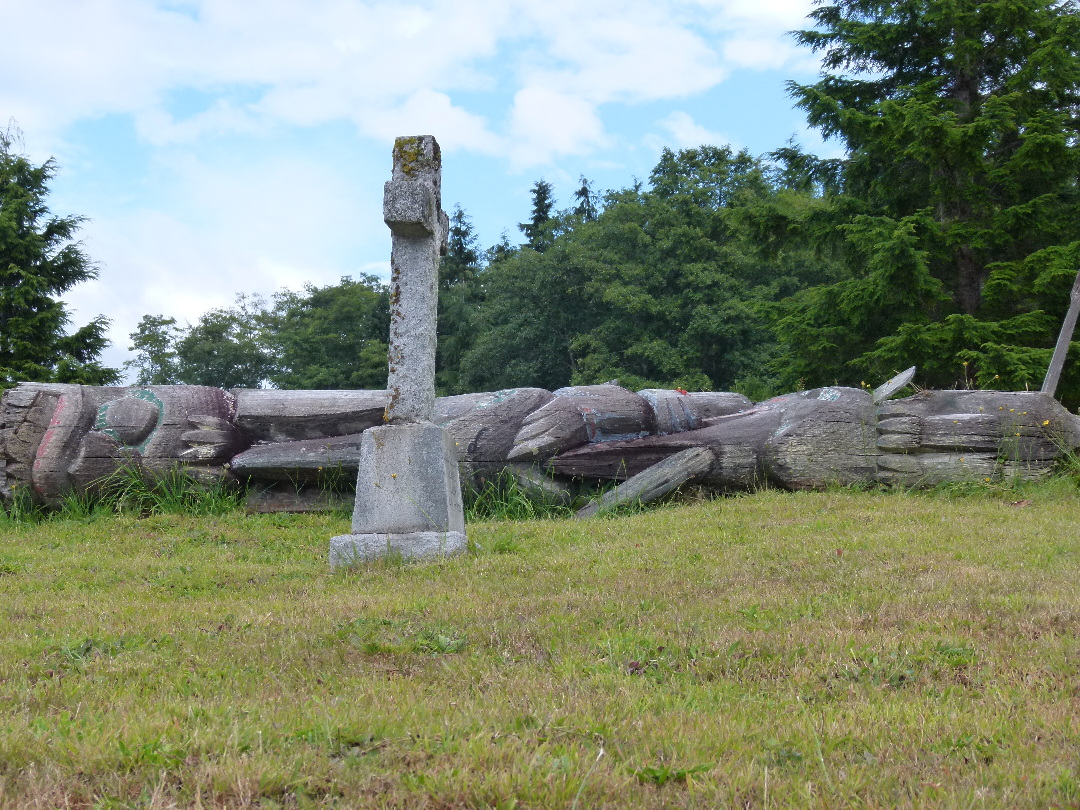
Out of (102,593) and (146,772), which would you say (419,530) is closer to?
(102,593)

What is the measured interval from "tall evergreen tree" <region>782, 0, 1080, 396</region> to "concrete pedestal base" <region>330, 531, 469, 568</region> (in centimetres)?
924

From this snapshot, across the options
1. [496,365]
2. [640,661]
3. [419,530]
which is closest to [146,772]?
[640,661]

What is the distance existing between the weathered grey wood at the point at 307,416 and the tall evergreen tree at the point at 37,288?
12.9 m

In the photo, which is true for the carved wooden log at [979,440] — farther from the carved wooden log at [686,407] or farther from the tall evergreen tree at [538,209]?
the tall evergreen tree at [538,209]

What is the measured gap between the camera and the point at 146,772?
8.11ft

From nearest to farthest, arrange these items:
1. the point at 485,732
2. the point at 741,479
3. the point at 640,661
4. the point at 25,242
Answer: the point at 485,732 < the point at 640,661 < the point at 741,479 < the point at 25,242

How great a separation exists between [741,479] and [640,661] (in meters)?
6.30

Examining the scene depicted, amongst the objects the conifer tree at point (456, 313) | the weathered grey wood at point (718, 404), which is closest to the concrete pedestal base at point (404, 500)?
the weathered grey wood at point (718, 404)

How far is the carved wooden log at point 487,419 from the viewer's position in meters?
10.0

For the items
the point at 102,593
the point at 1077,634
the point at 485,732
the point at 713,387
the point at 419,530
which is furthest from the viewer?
the point at 713,387

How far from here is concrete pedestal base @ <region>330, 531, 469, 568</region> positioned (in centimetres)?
675

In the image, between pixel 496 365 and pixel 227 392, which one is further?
pixel 496 365

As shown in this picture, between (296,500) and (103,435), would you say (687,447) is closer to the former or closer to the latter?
(296,500)

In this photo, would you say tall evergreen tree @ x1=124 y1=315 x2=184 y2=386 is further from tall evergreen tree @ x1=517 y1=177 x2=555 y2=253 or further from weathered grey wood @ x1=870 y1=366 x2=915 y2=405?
weathered grey wood @ x1=870 y1=366 x2=915 y2=405
